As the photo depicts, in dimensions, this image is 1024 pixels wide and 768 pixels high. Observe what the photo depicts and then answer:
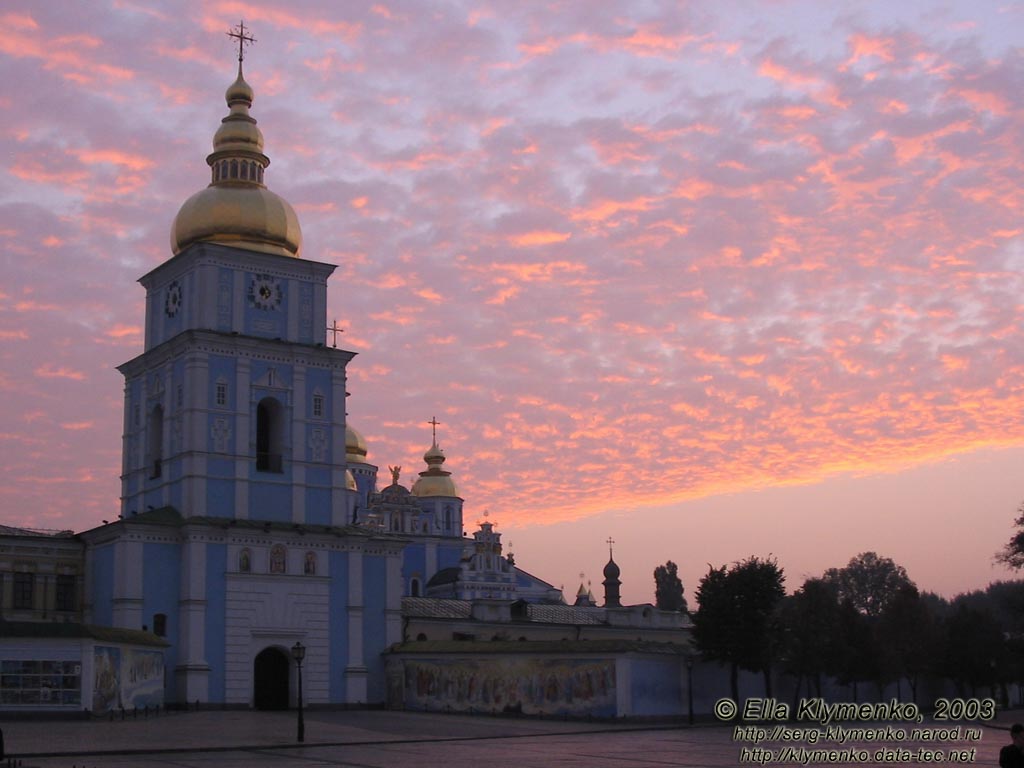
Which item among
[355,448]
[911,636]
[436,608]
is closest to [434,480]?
[355,448]

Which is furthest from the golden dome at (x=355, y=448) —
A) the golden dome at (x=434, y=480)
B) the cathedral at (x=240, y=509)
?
the cathedral at (x=240, y=509)

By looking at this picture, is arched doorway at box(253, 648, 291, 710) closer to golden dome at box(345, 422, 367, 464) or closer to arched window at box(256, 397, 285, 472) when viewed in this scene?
arched window at box(256, 397, 285, 472)

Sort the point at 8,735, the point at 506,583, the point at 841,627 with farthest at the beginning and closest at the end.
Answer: the point at 506,583 → the point at 841,627 → the point at 8,735

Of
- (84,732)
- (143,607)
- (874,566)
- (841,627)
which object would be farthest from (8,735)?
(874,566)

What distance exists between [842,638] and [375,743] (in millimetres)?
28019

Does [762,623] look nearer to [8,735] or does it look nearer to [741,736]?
[741,736]

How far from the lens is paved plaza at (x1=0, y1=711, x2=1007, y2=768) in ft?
87.1

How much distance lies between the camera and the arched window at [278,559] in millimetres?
51750

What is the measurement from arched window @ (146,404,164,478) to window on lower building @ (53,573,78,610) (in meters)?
5.19

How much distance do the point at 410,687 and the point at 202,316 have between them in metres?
16.5

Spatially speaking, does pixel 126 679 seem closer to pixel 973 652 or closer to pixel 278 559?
pixel 278 559

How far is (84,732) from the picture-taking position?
112 feet

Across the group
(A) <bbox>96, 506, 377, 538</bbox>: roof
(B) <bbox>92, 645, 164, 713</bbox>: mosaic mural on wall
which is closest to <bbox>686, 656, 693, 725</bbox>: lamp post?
(A) <bbox>96, 506, 377, 538</bbox>: roof

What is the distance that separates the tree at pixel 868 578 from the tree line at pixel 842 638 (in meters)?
48.0
